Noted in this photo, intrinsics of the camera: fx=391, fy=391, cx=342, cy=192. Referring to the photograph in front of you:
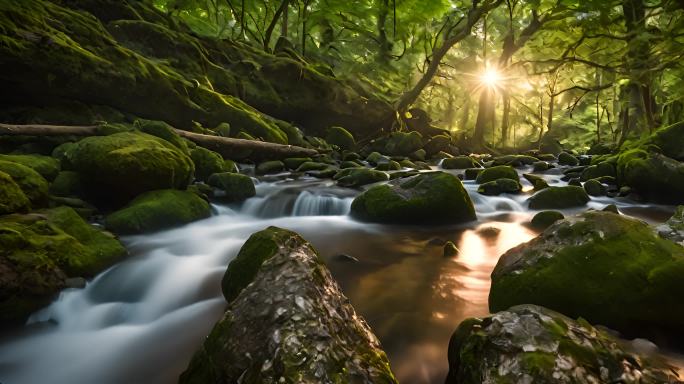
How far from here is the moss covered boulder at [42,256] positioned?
3.11 metres

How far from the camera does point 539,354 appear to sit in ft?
6.05

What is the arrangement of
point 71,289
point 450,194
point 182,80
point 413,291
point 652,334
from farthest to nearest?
point 182,80
point 450,194
point 413,291
point 71,289
point 652,334

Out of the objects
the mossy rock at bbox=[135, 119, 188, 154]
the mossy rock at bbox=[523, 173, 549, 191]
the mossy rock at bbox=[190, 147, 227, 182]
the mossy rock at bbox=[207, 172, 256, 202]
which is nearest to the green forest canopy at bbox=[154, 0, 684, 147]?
the mossy rock at bbox=[523, 173, 549, 191]

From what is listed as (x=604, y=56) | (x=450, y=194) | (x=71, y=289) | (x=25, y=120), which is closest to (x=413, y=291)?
(x=450, y=194)

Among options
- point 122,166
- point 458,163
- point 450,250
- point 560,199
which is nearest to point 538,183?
point 560,199

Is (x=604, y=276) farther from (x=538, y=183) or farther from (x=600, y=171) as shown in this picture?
(x=600, y=171)

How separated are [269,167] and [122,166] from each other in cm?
502

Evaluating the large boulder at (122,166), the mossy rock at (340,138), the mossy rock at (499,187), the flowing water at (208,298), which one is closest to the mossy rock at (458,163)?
the mossy rock at (340,138)

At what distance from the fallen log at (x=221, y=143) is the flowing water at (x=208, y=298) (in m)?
3.21

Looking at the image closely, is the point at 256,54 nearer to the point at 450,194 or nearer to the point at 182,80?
the point at 182,80

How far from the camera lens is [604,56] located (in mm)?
10789

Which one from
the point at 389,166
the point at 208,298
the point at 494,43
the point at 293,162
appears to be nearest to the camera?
the point at 208,298

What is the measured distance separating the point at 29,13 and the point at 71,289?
7474mm

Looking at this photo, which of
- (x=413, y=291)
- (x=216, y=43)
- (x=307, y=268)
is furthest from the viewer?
(x=216, y=43)
